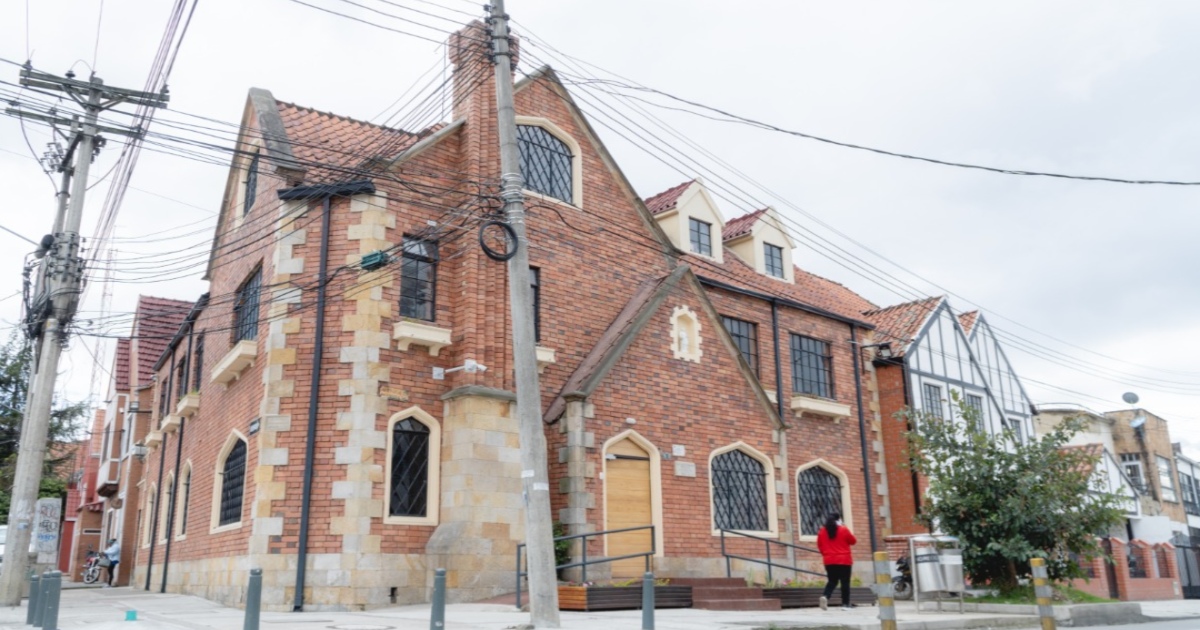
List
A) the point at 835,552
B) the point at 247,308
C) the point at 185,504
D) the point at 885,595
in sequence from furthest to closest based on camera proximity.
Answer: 1. the point at 185,504
2. the point at 247,308
3. the point at 835,552
4. the point at 885,595

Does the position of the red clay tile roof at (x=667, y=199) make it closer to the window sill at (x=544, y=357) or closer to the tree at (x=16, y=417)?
the window sill at (x=544, y=357)

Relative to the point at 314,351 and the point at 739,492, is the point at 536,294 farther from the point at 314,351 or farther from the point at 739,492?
the point at 739,492

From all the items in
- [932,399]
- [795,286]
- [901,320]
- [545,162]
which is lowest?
[932,399]

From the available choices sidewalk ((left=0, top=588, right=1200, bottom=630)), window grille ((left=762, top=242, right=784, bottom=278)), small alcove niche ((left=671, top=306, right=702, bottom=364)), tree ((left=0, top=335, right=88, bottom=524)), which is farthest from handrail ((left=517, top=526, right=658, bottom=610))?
tree ((left=0, top=335, right=88, bottom=524))

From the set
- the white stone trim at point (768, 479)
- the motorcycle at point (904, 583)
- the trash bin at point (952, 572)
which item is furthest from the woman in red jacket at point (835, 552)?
the motorcycle at point (904, 583)

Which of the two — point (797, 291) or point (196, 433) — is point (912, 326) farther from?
point (196, 433)

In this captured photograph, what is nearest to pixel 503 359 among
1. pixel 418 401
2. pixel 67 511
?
pixel 418 401

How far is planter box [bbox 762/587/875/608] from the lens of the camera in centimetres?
1609

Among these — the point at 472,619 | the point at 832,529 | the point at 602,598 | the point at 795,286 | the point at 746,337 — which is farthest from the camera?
the point at 795,286

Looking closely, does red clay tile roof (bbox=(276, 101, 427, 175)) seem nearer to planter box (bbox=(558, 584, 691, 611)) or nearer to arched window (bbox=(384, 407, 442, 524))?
arched window (bbox=(384, 407, 442, 524))

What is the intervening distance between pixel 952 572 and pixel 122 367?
3197 cm

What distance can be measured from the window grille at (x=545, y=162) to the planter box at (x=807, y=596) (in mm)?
8782

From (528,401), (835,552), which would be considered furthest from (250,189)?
(835,552)

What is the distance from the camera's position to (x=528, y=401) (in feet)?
37.8
